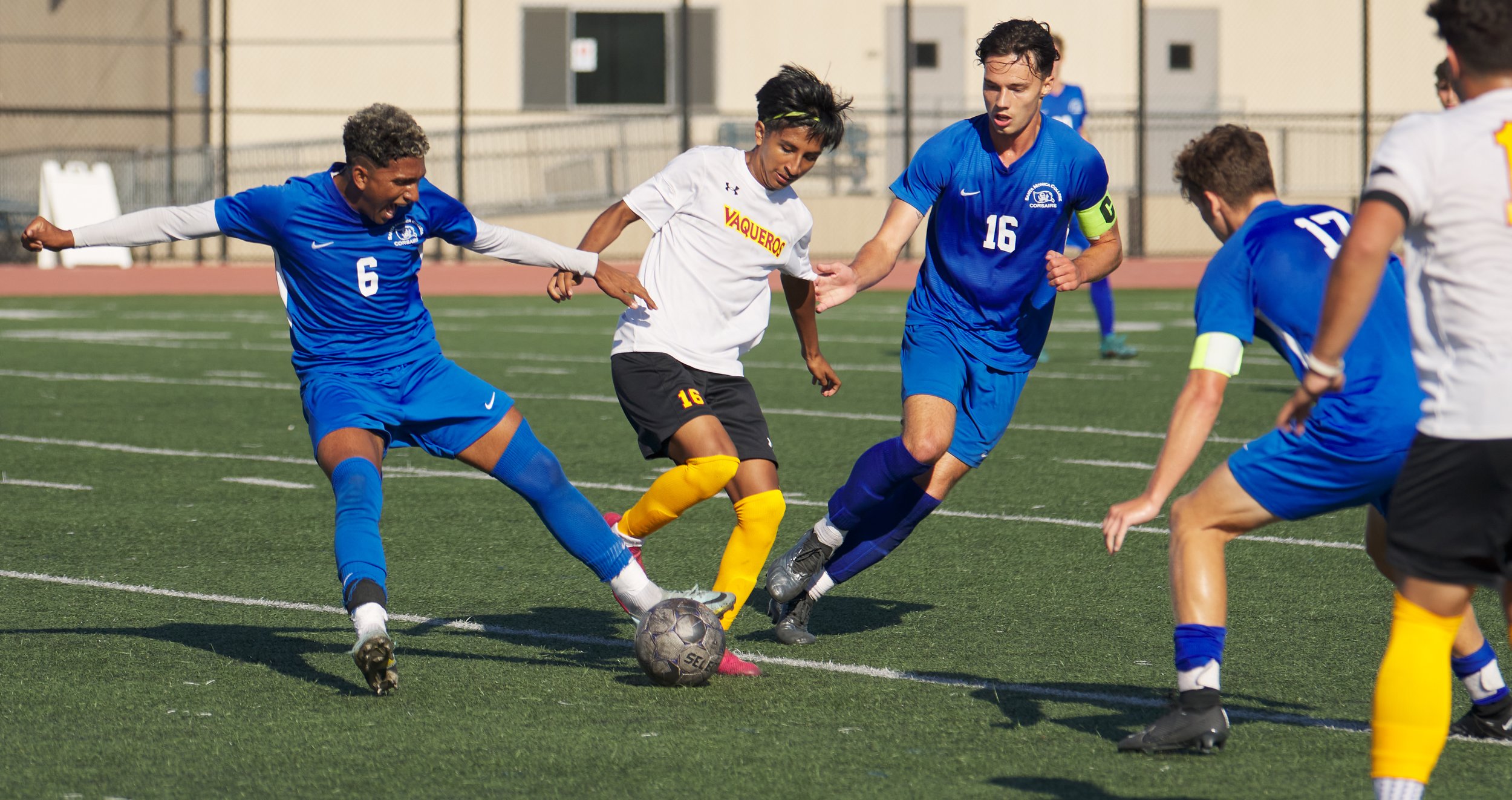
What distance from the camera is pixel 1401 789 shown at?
3.67m

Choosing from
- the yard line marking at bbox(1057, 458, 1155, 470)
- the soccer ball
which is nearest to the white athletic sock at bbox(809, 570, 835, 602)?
the soccer ball

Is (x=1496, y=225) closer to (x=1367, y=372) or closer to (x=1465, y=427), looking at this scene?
(x=1465, y=427)

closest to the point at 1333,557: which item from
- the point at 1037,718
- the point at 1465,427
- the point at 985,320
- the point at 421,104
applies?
the point at 985,320

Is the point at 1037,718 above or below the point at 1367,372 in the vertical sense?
below

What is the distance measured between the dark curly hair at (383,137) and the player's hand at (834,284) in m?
1.40

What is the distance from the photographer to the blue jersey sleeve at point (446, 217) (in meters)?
5.71

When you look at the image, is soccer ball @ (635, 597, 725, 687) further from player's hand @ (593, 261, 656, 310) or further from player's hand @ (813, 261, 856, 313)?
player's hand @ (813, 261, 856, 313)

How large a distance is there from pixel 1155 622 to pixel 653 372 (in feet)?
6.35

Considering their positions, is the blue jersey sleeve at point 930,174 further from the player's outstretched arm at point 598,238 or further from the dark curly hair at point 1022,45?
the player's outstretched arm at point 598,238

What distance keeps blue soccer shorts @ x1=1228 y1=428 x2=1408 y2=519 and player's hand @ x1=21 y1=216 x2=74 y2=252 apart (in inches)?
135

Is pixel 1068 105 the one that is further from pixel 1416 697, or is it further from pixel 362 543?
pixel 1416 697

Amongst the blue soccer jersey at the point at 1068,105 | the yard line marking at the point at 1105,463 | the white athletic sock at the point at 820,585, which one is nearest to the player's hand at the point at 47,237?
the white athletic sock at the point at 820,585

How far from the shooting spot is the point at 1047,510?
28.3ft

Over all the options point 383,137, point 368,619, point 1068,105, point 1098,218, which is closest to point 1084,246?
point 1068,105
